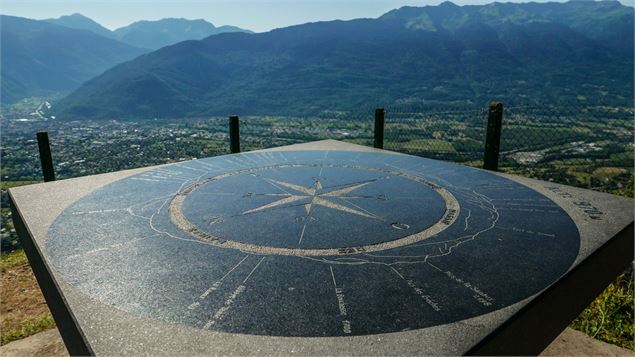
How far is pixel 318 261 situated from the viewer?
3631 mm

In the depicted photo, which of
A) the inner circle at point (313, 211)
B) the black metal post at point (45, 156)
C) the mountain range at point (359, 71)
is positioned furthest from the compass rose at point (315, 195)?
the mountain range at point (359, 71)

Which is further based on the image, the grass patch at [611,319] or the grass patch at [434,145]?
the grass patch at [434,145]

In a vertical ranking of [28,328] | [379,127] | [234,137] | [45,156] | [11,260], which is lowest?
[11,260]

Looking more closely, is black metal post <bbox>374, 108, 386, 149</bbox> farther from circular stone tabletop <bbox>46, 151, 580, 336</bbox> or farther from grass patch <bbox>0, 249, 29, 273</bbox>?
grass patch <bbox>0, 249, 29, 273</bbox>

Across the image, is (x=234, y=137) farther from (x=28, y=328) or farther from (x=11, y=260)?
(x=28, y=328)

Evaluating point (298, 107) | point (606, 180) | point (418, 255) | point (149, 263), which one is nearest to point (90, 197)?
point (149, 263)

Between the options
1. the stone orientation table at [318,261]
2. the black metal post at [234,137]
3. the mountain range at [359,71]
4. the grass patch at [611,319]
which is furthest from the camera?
the mountain range at [359,71]

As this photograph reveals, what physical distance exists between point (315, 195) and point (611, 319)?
5.83 meters

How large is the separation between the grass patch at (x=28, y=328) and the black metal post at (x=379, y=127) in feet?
26.6

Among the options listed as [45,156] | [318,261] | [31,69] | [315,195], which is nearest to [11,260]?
[45,156]

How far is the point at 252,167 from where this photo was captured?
7.70 metres

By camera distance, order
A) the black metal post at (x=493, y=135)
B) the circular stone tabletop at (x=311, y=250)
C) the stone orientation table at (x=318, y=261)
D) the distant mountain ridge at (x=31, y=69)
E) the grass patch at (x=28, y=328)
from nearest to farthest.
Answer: the stone orientation table at (x=318, y=261) < the circular stone tabletop at (x=311, y=250) < the grass patch at (x=28, y=328) < the black metal post at (x=493, y=135) < the distant mountain ridge at (x=31, y=69)

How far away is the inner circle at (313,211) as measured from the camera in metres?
4.08

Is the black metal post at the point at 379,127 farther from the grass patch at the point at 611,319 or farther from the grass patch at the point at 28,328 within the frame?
the grass patch at the point at 28,328
